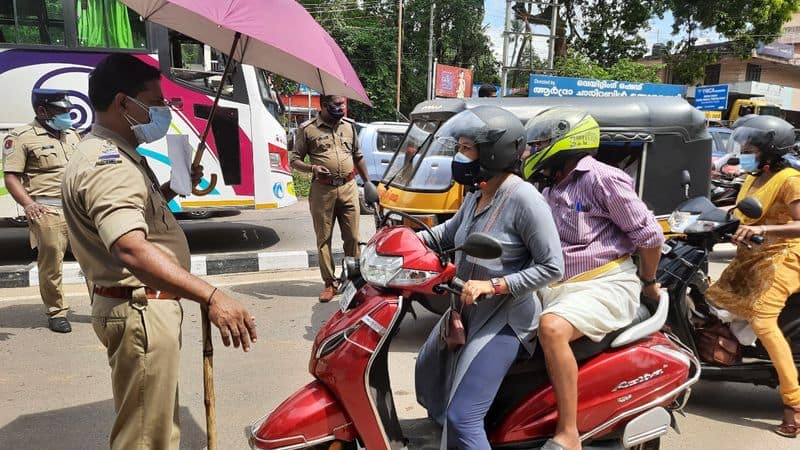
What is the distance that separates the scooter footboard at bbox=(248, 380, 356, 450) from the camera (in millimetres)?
2041

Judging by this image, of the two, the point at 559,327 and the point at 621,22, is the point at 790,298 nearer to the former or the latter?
the point at 559,327

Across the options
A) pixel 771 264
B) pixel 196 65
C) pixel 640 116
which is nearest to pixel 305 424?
pixel 771 264

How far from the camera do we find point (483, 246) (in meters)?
1.90

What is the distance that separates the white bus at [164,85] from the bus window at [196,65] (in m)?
0.01

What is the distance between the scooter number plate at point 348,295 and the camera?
221 cm

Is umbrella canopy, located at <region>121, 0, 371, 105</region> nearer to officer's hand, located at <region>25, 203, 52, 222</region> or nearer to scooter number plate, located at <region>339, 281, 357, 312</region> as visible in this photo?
scooter number plate, located at <region>339, 281, 357, 312</region>

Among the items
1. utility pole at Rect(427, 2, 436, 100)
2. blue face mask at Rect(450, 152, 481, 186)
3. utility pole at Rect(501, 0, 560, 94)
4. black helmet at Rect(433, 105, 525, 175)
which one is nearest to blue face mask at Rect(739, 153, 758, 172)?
black helmet at Rect(433, 105, 525, 175)

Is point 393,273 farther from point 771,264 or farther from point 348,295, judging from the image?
point 771,264

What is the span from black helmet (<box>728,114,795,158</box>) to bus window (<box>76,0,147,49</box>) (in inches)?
240

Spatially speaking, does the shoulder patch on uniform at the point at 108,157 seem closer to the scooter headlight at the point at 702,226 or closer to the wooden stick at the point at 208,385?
the wooden stick at the point at 208,385

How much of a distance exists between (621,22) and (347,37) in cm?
1346

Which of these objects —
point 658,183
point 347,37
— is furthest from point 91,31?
point 347,37

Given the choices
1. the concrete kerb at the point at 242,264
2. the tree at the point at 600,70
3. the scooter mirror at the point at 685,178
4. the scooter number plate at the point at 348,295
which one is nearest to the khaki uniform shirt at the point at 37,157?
the concrete kerb at the point at 242,264

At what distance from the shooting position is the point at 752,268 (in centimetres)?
335
